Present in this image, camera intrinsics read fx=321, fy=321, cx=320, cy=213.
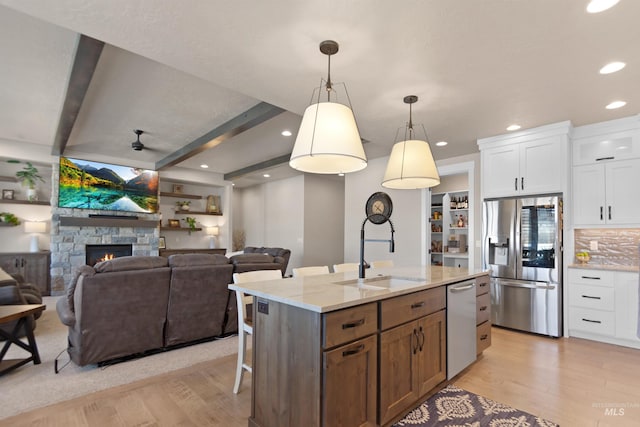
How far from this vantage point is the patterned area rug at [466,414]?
2.10 metres

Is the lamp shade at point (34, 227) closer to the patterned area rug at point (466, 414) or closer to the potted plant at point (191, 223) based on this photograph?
the potted plant at point (191, 223)

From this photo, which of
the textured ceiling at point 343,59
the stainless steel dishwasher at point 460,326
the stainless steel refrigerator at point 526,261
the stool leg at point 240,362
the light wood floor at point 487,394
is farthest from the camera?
the stainless steel refrigerator at point 526,261

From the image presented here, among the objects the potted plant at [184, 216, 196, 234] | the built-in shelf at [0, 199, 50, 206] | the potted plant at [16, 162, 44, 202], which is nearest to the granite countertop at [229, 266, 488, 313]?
the built-in shelf at [0, 199, 50, 206]

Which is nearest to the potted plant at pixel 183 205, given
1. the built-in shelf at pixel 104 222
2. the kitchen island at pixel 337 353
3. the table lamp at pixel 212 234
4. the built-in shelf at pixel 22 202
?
the table lamp at pixel 212 234

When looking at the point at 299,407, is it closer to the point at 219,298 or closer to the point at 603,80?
the point at 219,298

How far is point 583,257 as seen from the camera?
4.12 metres

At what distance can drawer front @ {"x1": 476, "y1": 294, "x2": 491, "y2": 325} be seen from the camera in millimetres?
3037

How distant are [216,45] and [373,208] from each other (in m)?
4.29

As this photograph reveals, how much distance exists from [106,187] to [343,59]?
6.25 meters

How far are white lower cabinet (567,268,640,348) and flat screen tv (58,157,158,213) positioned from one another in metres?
7.74

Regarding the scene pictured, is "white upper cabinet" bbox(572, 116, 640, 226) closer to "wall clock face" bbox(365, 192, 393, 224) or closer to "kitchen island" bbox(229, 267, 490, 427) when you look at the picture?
"wall clock face" bbox(365, 192, 393, 224)

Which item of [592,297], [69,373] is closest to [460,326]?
[592,297]

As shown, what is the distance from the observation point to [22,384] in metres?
2.56

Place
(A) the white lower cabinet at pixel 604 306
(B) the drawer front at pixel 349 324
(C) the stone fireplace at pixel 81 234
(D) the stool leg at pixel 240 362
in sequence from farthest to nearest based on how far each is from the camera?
(C) the stone fireplace at pixel 81 234, (A) the white lower cabinet at pixel 604 306, (D) the stool leg at pixel 240 362, (B) the drawer front at pixel 349 324
